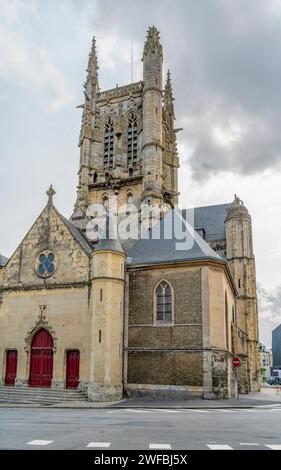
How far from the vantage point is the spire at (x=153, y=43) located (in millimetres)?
51719

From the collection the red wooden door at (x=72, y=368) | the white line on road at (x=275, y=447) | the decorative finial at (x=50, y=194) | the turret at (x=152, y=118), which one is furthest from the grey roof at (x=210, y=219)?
the white line on road at (x=275, y=447)

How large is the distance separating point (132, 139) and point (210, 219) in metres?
13.3

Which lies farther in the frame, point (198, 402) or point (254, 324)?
point (254, 324)

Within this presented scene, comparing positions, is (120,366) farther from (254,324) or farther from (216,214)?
(216,214)

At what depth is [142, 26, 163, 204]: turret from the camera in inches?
1820

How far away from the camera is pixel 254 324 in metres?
40.1

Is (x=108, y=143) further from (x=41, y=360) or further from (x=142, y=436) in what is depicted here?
(x=142, y=436)

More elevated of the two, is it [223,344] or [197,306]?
[197,306]

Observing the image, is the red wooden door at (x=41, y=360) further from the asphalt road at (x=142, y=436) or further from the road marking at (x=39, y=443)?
the road marking at (x=39, y=443)

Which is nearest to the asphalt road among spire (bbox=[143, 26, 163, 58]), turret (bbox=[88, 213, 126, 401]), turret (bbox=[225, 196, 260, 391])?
turret (bbox=[88, 213, 126, 401])

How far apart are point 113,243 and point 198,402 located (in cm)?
965

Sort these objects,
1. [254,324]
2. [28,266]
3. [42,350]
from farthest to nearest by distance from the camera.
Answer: [254,324] < [28,266] < [42,350]

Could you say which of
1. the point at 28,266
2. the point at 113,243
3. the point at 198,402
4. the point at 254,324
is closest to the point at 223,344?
the point at 198,402

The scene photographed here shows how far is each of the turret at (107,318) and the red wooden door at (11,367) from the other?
5725 millimetres
